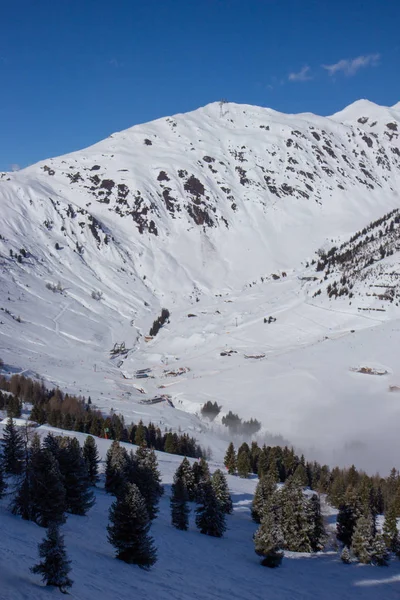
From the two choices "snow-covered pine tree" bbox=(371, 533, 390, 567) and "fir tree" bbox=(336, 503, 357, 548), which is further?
"fir tree" bbox=(336, 503, 357, 548)

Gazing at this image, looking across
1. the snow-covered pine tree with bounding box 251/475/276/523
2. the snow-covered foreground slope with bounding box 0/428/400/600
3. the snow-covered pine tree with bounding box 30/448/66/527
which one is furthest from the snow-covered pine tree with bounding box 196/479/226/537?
the snow-covered pine tree with bounding box 30/448/66/527

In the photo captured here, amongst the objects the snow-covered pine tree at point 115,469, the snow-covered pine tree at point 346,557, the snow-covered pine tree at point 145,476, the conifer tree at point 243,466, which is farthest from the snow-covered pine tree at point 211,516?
the conifer tree at point 243,466

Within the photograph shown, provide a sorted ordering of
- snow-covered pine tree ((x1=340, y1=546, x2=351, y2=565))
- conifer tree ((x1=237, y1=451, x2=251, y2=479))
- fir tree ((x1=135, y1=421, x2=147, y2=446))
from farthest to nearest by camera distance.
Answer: fir tree ((x1=135, y1=421, x2=147, y2=446)) < conifer tree ((x1=237, y1=451, x2=251, y2=479)) < snow-covered pine tree ((x1=340, y1=546, x2=351, y2=565))

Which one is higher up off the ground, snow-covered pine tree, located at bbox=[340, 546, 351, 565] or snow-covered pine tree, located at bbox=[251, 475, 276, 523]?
snow-covered pine tree, located at bbox=[251, 475, 276, 523]

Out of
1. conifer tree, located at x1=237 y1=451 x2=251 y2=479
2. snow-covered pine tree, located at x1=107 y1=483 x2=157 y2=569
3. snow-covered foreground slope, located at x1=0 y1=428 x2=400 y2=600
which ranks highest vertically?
conifer tree, located at x1=237 y1=451 x2=251 y2=479

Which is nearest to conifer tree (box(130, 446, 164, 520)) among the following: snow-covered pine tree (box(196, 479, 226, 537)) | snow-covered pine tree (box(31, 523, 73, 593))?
snow-covered pine tree (box(196, 479, 226, 537))

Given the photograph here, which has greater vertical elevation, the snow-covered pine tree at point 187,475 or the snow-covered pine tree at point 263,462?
the snow-covered pine tree at point 263,462

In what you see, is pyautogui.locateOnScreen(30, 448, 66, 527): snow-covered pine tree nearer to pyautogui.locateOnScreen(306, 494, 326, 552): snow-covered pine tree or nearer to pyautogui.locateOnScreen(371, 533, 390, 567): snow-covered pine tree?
pyautogui.locateOnScreen(306, 494, 326, 552): snow-covered pine tree

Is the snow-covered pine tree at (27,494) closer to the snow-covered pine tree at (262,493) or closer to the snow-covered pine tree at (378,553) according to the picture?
the snow-covered pine tree at (262,493)

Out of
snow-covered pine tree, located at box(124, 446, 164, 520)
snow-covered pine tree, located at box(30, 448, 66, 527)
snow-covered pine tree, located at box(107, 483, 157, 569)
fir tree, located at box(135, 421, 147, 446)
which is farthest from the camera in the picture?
fir tree, located at box(135, 421, 147, 446)
